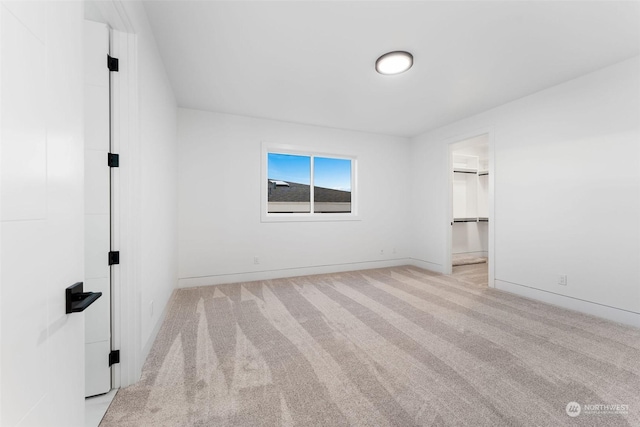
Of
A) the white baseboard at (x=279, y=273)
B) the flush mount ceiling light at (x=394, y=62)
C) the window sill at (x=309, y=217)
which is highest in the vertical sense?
the flush mount ceiling light at (x=394, y=62)

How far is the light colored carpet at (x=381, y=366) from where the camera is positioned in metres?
1.45

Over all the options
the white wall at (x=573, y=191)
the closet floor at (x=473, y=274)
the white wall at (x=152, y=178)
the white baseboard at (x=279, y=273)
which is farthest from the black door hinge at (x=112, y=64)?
the closet floor at (x=473, y=274)

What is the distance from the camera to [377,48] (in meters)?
2.33

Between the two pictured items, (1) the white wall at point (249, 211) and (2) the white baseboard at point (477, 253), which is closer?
(1) the white wall at point (249, 211)

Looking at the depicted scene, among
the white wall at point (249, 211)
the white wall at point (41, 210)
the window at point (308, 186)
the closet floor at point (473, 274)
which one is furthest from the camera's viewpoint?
the window at point (308, 186)

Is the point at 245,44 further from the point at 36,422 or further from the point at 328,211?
the point at 328,211

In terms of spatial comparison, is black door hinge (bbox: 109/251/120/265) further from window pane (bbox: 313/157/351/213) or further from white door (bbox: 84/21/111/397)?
window pane (bbox: 313/157/351/213)

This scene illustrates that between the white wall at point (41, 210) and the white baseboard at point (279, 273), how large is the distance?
3.02 m

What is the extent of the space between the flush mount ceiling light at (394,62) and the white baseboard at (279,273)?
3136 mm

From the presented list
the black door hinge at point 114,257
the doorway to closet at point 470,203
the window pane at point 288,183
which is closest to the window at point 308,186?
the window pane at point 288,183

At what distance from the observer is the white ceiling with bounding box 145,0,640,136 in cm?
192

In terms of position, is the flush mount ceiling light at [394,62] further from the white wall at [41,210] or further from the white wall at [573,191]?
the white wall at [41,210]

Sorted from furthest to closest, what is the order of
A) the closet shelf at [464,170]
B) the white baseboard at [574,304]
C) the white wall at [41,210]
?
the closet shelf at [464,170]
the white baseboard at [574,304]
the white wall at [41,210]

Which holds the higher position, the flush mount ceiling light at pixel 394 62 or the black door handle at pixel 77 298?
the flush mount ceiling light at pixel 394 62
